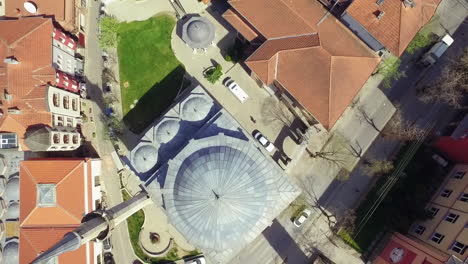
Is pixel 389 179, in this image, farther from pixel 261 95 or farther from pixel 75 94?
pixel 75 94

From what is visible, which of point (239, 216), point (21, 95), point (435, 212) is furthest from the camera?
point (435, 212)

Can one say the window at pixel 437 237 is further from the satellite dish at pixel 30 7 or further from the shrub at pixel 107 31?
the satellite dish at pixel 30 7

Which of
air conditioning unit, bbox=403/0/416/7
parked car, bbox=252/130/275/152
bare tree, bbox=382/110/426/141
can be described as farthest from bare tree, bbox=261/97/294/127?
air conditioning unit, bbox=403/0/416/7

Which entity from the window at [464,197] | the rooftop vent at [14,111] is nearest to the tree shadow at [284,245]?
the window at [464,197]

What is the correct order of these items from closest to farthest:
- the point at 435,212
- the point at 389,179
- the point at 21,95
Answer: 1. the point at 21,95
2. the point at 435,212
3. the point at 389,179

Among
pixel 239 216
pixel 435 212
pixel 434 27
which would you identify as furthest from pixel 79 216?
pixel 434 27

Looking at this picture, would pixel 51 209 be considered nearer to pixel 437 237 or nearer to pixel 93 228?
pixel 93 228

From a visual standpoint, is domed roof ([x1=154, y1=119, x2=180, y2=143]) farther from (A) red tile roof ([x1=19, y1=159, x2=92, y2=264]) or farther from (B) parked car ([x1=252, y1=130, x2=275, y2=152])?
(B) parked car ([x1=252, y1=130, x2=275, y2=152])
